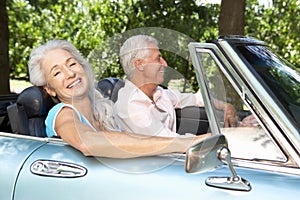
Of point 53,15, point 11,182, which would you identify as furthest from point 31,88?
point 53,15

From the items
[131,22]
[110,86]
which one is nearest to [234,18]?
[110,86]

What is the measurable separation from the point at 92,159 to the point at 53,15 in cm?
1430

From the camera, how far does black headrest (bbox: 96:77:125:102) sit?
291cm

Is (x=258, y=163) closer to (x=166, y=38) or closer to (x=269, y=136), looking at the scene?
(x=269, y=136)

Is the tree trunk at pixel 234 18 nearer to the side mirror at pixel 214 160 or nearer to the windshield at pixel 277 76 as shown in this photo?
the windshield at pixel 277 76

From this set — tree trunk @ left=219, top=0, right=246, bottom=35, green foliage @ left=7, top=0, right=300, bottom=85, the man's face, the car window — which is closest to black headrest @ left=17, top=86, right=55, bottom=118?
green foliage @ left=7, top=0, right=300, bottom=85

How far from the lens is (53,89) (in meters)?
2.68

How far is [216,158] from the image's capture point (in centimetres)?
178

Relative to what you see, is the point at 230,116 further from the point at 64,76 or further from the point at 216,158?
the point at 64,76

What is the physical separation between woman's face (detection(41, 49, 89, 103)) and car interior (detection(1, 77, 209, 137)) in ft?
0.37

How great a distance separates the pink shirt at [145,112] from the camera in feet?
8.18

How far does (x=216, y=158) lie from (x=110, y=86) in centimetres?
140

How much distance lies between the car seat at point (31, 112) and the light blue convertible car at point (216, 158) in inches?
7.3

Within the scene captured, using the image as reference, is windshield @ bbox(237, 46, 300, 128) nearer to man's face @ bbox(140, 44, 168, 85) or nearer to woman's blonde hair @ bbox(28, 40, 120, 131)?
man's face @ bbox(140, 44, 168, 85)
